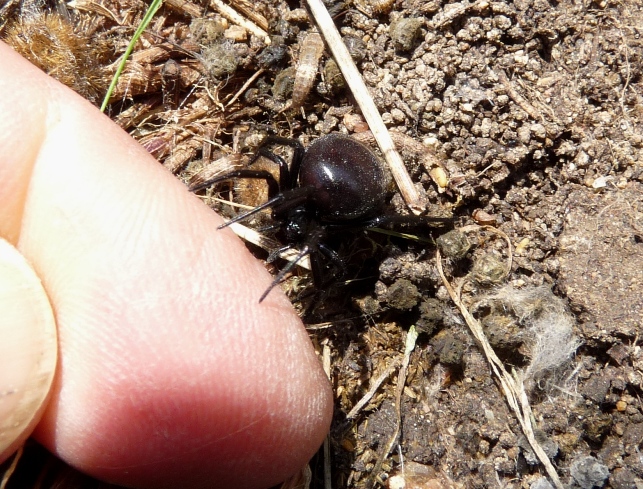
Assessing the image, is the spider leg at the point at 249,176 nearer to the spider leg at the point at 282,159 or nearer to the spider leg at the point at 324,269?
the spider leg at the point at 282,159

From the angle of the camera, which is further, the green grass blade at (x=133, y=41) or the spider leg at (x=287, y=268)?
the green grass blade at (x=133, y=41)

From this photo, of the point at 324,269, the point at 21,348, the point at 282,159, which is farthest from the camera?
the point at 282,159

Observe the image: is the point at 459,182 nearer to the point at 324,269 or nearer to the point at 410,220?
the point at 410,220

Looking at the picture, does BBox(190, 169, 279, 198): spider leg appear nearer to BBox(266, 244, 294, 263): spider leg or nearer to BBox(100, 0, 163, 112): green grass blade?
BBox(266, 244, 294, 263): spider leg

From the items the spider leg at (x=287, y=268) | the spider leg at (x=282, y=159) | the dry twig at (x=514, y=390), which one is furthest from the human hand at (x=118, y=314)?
the dry twig at (x=514, y=390)

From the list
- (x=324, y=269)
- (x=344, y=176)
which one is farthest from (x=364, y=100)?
(x=324, y=269)

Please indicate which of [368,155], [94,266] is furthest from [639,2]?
[94,266]

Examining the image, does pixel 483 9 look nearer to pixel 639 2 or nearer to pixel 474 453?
pixel 639 2
